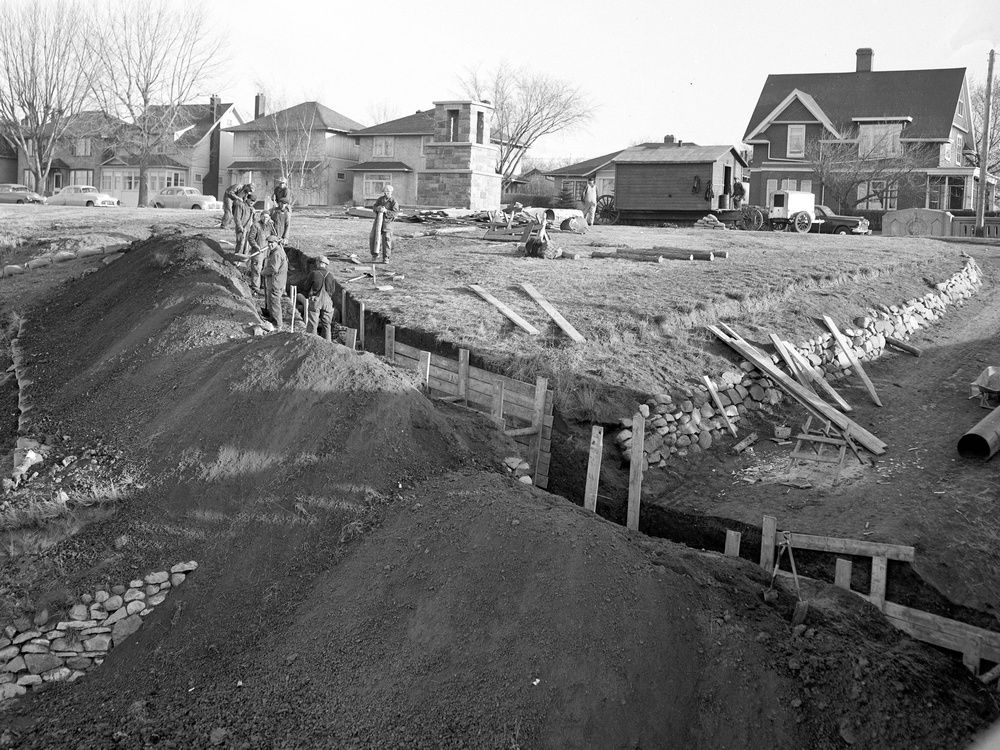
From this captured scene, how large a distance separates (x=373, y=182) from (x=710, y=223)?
25274 millimetres

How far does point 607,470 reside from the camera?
46.4ft

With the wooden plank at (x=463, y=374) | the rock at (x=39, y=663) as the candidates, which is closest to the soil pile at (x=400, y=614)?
the rock at (x=39, y=663)

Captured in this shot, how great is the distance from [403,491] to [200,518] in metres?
2.22

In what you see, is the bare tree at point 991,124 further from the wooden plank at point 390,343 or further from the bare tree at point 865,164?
the wooden plank at point 390,343

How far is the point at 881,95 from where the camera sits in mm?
48938

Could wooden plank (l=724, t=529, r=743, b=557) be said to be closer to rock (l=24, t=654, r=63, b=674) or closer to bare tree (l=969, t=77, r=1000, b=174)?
rock (l=24, t=654, r=63, b=674)

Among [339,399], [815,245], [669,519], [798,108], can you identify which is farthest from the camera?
[798,108]

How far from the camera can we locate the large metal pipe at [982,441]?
13.7 m

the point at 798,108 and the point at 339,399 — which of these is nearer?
the point at 339,399

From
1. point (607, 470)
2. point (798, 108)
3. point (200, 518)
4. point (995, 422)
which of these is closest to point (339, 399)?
point (200, 518)

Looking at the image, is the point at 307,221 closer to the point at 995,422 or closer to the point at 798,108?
the point at 995,422

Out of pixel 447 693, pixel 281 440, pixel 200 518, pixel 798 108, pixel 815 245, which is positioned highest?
pixel 798 108

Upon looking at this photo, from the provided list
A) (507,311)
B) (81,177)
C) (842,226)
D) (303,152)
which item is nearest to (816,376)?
(507,311)

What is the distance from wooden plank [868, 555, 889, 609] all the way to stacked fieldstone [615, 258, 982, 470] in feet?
12.5
